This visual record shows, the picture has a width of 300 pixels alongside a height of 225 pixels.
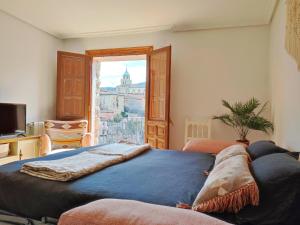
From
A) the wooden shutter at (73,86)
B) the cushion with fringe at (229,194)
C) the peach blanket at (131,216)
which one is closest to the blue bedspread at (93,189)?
the cushion with fringe at (229,194)

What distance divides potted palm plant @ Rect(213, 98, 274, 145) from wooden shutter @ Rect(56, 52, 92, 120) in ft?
8.21

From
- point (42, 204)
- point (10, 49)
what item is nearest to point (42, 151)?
point (10, 49)

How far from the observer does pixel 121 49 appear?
4.71 metres

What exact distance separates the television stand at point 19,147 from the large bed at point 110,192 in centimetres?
189

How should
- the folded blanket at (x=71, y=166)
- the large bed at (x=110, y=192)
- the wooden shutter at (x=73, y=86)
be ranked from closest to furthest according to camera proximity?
the large bed at (x=110, y=192) → the folded blanket at (x=71, y=166) → the wooden shutter at (x=73, y=86)

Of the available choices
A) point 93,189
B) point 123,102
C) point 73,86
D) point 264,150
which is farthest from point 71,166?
point 123,102

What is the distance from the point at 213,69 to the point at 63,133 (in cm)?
275

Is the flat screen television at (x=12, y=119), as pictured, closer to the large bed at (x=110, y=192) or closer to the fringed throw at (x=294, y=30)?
the large bed at (x=110, y=192)

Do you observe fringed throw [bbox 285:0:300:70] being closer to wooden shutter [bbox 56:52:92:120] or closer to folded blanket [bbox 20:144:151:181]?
folded blanket [bbox 20:144:151:181]

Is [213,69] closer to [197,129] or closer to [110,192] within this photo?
[197,129]

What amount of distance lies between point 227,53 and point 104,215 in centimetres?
380

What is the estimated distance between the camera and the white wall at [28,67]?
381cm

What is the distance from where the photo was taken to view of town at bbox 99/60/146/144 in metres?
4.98

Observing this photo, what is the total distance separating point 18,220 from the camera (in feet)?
4.78
